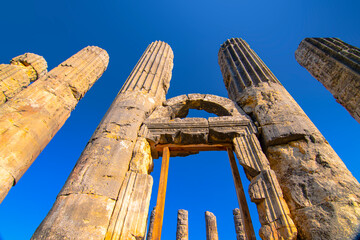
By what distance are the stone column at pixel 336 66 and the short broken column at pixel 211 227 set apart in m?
9.95

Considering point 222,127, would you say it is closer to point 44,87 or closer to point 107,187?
point 107,187

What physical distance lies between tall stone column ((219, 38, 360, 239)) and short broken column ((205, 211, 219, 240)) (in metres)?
10.0

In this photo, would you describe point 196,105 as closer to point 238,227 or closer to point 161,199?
point 161,199

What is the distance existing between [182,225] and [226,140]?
9808mm

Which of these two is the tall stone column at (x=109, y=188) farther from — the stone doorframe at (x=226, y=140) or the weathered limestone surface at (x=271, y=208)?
the weathered limestone surface at (x=271, y=208)

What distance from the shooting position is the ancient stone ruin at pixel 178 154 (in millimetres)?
2252

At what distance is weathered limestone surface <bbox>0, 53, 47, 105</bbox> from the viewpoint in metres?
5.63

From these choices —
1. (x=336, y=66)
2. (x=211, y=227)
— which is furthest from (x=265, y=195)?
(x=211, y=227)

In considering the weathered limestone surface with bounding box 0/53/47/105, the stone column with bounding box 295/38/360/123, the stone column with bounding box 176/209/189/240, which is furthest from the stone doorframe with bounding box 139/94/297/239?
the stone column with bounding box 176/209/189/240

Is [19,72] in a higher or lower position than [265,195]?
higher

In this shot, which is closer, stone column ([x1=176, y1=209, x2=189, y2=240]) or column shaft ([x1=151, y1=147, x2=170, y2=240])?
column shaft ([x1=151, y1=147, x2=170, y2=240])

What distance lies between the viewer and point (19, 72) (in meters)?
6.47

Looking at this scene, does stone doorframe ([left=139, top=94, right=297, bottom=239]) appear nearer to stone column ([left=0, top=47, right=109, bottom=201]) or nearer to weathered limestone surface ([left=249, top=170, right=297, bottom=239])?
weathered limestone surface ([left=249, top=170, right=297, bottom=239])

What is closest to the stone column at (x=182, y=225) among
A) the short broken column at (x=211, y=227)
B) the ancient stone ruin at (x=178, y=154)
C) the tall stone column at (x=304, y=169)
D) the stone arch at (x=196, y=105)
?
the short broken column at (x=211, y=227)
